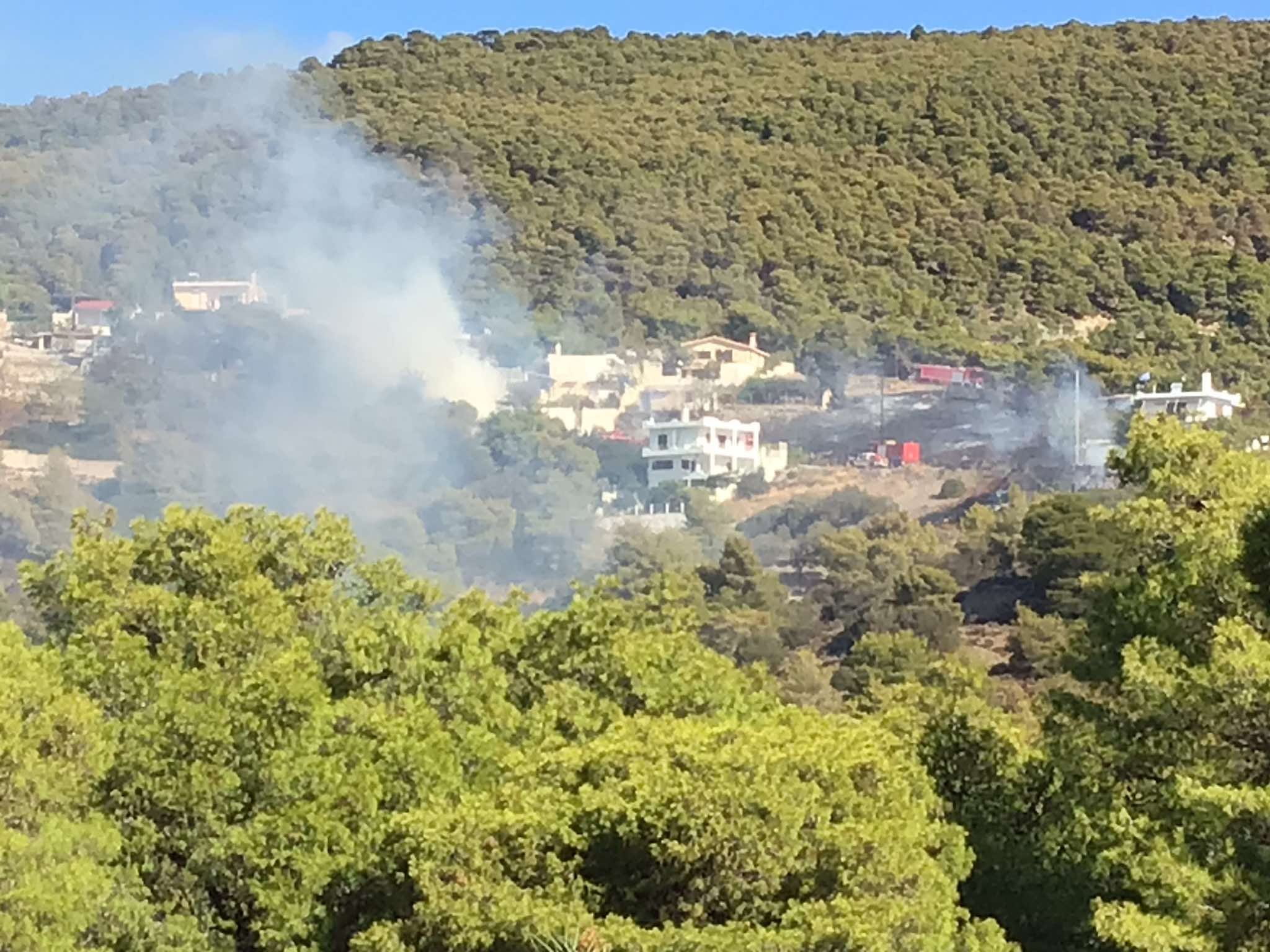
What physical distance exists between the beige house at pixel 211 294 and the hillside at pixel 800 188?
1.52 meters

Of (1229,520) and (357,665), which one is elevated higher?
(1229,520)

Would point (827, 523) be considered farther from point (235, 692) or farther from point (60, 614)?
point (235, 692)

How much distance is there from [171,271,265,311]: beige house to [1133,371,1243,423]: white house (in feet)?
112

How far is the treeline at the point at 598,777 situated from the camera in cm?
803

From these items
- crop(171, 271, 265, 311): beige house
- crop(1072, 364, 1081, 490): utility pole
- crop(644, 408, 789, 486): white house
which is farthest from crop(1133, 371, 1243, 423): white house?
crop(171, 271, 265, 311): beige house

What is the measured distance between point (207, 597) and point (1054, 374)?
150 ft

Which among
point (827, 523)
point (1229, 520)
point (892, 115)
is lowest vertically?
point (827, 523)

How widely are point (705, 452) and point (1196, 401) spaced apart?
12516 millimetres

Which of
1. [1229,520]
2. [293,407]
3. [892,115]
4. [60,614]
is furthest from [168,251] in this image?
[1229,520]

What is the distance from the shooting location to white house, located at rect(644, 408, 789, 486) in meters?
50.2

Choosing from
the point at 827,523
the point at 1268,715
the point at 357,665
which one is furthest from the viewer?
the point at 827,523

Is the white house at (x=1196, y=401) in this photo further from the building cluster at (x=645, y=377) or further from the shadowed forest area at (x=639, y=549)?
the building cluster at (x=645, y=377)

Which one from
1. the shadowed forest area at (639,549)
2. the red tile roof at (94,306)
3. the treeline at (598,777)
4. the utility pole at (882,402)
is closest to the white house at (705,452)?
the shadowed forest area at (639,549)

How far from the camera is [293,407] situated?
5619 cm
